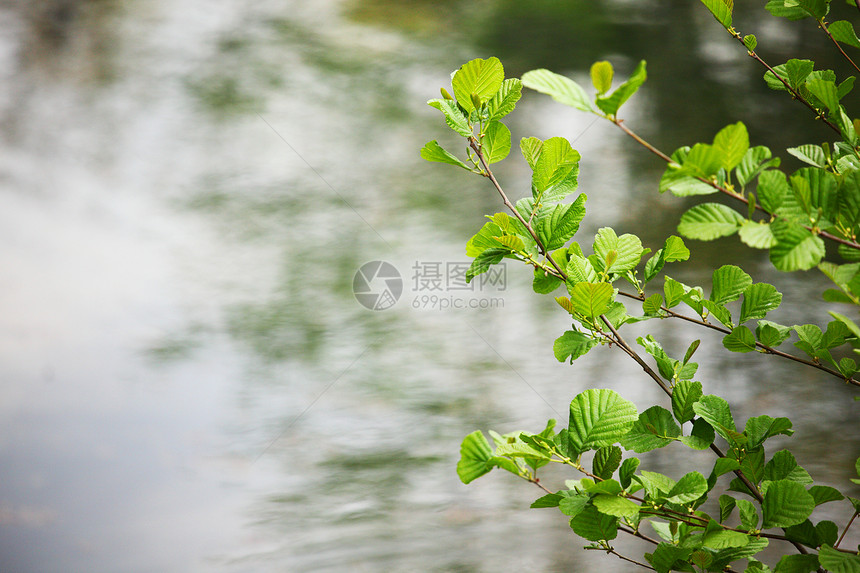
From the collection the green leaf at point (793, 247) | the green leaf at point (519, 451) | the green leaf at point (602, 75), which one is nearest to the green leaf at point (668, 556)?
the green leaf at point (519, 451)

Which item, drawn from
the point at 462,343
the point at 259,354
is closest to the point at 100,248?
the point at 259,354

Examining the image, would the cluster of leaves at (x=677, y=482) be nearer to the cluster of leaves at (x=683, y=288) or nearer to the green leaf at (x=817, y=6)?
the cluster of leaves at (x=683, y=288)

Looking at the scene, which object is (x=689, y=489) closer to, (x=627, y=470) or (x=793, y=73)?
(x=627, y=470)

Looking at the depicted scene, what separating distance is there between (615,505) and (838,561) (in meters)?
0.14

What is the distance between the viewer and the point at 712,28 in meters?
2.25

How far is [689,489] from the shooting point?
1.57ft

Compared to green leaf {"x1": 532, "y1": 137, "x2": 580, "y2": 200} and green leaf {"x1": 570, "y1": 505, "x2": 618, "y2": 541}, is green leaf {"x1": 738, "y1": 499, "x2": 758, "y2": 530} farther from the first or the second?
green leaf {"x1": 532, "y1": 137, "x2": 580, "y2": 200}

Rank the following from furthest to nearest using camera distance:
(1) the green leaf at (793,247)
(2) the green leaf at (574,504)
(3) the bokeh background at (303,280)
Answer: (3) the bokeh background at (303,280) → (2) the green leaf at (574,504) → (1) the green leaf at (793,247)

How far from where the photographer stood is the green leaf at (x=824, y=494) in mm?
459

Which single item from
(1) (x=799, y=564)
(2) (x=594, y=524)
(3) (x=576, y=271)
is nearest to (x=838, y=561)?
(1) (x=799, y=564)

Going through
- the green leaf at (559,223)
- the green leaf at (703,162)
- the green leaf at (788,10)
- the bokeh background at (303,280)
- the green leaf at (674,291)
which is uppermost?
the green leaf at (788,10)

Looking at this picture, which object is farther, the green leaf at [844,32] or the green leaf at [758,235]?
the green leaf at [844,32]

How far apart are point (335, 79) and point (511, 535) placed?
161 cm

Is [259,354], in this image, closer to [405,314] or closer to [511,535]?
[405,314]
